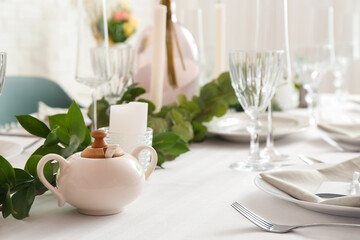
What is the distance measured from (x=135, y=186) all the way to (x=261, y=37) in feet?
1.34

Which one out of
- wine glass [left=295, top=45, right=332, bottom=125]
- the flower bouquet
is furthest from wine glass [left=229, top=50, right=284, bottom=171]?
the flower bouquet

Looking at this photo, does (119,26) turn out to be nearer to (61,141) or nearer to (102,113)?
(102,113)

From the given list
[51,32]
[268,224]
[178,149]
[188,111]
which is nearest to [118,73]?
[188,111]

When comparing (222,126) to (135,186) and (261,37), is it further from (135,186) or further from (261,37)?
(135,186)

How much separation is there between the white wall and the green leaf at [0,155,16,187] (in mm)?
2573

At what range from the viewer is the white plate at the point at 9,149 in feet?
3.11

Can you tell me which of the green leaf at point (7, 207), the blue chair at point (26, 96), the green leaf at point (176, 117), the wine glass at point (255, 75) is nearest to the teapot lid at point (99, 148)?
the green leaf at point (7, 207)

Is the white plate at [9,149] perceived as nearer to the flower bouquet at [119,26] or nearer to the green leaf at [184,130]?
the green leaf at [184,130]

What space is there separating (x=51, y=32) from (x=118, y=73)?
2.56 metres

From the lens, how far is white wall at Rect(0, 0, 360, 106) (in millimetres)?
3281

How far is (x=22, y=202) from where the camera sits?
0.68 metres

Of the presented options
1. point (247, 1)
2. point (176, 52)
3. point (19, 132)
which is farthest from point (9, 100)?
point (247, 1)

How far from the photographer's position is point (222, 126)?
4.41ft

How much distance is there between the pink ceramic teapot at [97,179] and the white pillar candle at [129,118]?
15cm
